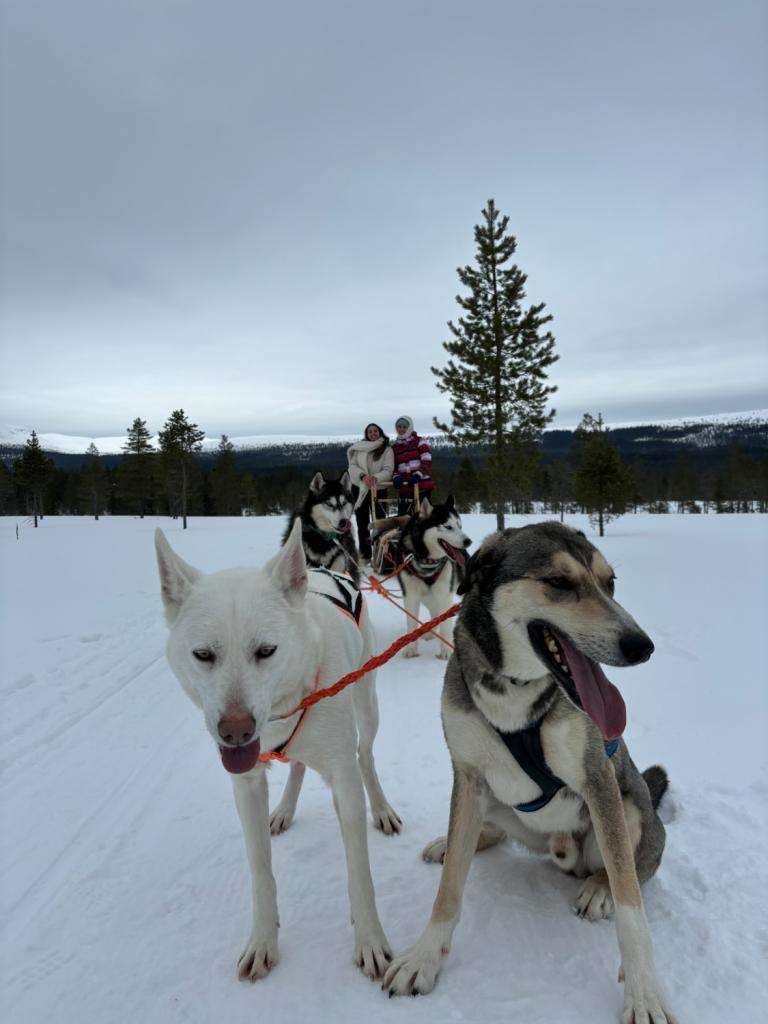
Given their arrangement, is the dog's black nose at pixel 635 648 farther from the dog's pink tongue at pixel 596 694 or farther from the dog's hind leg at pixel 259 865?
the dog's hind leg at pixel 259 865

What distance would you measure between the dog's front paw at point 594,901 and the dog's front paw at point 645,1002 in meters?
0.41

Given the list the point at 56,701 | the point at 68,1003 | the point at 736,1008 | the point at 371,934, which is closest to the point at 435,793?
the point at 371,934

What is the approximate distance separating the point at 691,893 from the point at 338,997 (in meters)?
1.59

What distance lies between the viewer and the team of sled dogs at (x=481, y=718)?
74.2 inches

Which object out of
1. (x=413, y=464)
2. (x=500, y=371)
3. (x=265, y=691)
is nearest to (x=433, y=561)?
(x=413, y=464)

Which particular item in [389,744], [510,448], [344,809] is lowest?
[389,744]

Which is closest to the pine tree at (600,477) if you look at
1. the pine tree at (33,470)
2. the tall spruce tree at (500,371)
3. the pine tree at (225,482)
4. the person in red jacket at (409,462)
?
the tall spruce tree at (500,371)

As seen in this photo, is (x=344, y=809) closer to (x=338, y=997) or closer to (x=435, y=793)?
(x=338, y=997)

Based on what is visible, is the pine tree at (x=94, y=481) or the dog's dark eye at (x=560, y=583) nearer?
the dog's dark eye at (x=560, y=583)

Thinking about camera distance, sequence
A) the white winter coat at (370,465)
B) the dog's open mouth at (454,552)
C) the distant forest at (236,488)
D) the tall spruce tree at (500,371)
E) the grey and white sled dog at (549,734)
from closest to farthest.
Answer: the grey and white sled dog at (549,734) < the dog's open mouth at (454,552) < the white winter coat at (370,465) < the tall spruce tree at (500,371) < the distant forest at (236,488)

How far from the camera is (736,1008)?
190cm

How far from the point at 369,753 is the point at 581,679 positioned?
162 centimetres

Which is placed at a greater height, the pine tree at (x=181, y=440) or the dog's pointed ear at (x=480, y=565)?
the pine tree at (x=181, y=440)

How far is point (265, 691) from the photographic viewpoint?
1.86 m
